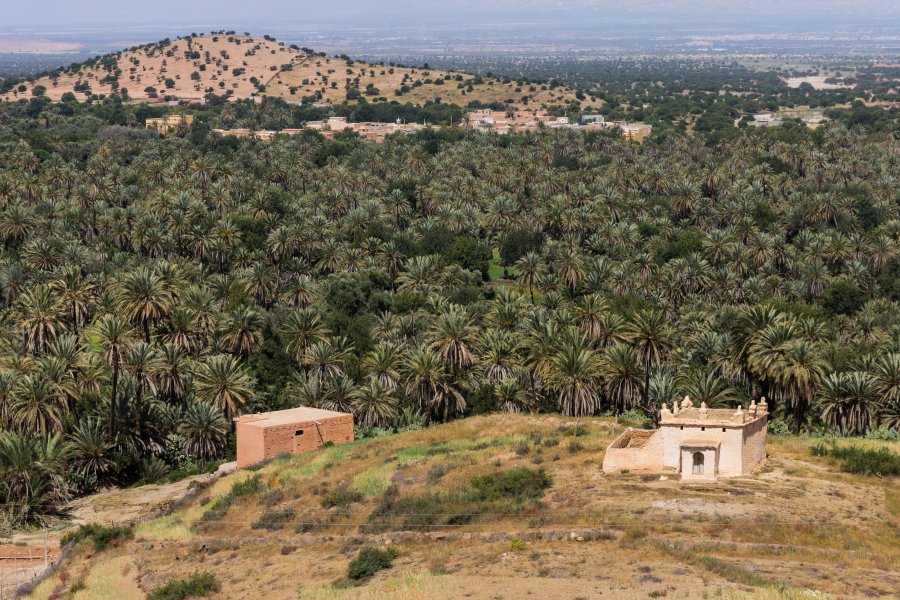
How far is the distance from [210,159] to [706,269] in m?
78.4

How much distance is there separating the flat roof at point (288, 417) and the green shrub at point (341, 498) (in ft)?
37.1

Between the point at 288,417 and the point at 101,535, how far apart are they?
14.7m

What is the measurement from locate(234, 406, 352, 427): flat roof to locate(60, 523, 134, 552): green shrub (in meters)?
10.2

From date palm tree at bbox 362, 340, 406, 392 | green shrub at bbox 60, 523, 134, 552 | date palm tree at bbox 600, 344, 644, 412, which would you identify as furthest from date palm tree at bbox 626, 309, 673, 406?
green shrub at bbox 60, 523, 134, 552

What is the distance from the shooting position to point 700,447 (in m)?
50.1

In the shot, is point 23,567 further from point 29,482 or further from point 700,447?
point 700,447

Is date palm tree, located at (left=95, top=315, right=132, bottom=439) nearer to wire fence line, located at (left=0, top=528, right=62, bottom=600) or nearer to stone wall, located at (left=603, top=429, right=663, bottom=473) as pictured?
wire fence line, located at (left=0, top=528, right=62, bottom=600)

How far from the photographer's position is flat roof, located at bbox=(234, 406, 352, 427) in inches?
2574

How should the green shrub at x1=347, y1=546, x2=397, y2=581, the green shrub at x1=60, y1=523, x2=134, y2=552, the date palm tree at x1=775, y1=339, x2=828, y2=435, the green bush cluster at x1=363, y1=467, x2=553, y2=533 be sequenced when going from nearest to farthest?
the green shrub at x1=347, y1=546, x2=397, y2=581 → the green bush cluster at x1=363, y1=467, x2=553, y2=533 → the green shrub at x1=60, y1=523, x2=134, y2=552 → the date palm tree at x1=775, y1=339, x2=828, y2=435

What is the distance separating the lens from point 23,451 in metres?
63.6

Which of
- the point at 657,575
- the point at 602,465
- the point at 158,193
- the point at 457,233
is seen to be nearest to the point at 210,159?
the point at 158,193

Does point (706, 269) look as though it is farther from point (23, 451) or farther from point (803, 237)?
point (23, 451)

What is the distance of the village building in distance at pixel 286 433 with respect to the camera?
2537 inches

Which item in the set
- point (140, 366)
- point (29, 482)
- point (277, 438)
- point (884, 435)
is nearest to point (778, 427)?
point (884, 435)
